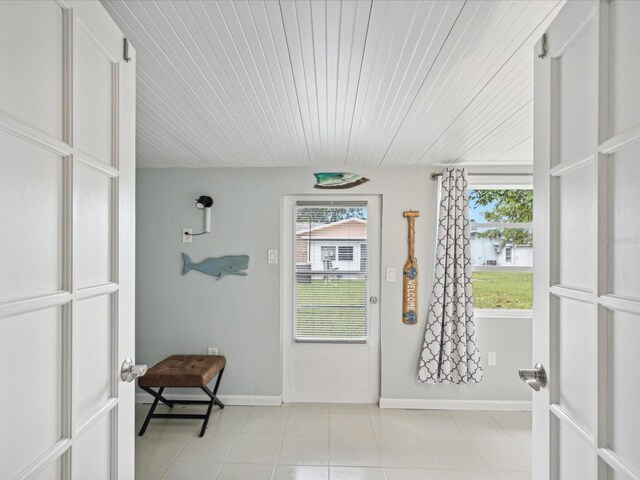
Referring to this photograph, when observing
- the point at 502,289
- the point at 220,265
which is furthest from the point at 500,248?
the point at 220,265

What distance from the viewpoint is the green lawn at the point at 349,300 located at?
147 inches

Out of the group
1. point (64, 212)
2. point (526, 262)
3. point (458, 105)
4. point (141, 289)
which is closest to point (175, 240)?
point (141, 289)

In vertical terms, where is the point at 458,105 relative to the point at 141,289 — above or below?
above

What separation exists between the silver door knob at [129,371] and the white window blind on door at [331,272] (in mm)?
2699

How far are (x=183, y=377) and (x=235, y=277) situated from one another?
1.00 meters

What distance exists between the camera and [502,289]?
3744 mm

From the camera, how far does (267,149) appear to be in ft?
10.1

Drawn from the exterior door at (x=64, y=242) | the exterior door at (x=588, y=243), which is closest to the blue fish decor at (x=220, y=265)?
the exterior door at (x=64, y=242)

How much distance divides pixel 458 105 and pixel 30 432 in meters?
2.16

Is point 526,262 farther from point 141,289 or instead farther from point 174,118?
point 141,289

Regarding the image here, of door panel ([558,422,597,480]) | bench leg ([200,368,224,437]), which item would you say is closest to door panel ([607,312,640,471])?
door panel ([558,422,597,480])

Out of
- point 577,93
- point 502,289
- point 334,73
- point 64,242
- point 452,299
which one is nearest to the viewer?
point 64,242

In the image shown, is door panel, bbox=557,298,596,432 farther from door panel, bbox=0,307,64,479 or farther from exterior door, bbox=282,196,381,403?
exterior door, bbox=282,196,381,403

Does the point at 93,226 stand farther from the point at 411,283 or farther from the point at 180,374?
the point at 411,283
